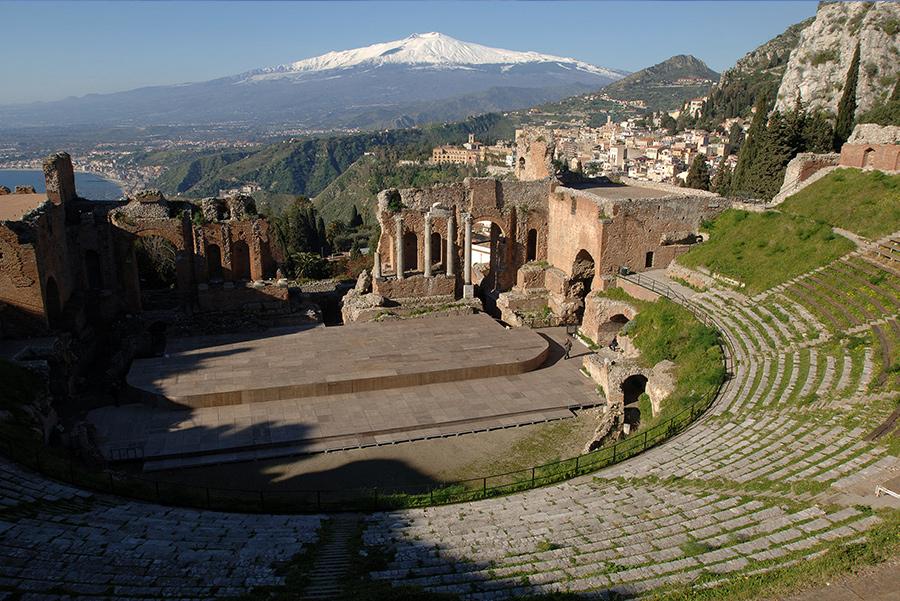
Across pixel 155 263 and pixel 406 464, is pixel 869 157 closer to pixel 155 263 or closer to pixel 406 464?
pixel 406 464

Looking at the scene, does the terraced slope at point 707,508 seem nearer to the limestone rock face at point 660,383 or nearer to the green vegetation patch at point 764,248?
the limestone rock face at point 660,383

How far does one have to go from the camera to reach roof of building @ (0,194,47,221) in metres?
25.6

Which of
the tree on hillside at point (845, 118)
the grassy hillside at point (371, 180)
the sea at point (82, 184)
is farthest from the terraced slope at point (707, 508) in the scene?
the sea at point (82, 184)

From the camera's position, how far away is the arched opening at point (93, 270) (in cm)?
2801

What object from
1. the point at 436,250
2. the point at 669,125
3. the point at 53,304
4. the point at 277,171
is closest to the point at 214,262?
the point at 53,304

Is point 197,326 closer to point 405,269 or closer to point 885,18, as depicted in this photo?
point 405,269

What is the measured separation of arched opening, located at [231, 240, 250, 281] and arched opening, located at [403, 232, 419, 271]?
7.68 meters

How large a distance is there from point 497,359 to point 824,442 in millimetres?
12113

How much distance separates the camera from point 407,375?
22703 millimetres

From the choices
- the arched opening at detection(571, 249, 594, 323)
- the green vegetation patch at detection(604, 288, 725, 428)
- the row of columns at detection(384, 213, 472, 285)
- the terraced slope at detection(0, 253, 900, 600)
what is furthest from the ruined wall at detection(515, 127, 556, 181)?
the terraced slope at detection(0, 253, 900, 600)

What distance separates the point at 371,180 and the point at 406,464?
4325 inches

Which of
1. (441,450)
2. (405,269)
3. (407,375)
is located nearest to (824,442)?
(441,450)

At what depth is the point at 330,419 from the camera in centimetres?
2033

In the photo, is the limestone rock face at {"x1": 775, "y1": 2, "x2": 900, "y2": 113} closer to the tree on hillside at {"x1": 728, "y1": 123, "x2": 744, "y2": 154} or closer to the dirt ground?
the tree on hillside at {"x1": 728, "y1": 123, "x2": 744, "y2": 154}
